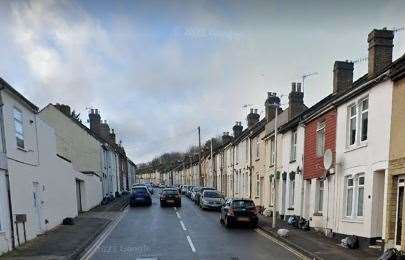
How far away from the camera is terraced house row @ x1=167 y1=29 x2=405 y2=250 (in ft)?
43.5

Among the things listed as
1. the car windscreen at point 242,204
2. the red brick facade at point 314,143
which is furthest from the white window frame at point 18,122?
the red brick facade at point 314,143

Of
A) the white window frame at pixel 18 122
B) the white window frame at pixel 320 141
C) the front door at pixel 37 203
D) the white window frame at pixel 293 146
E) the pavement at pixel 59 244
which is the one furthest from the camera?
the white window frame at pixel 293 146

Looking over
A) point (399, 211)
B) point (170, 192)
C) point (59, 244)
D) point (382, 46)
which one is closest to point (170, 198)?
point (170, 192)

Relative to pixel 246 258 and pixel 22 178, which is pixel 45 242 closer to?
pixel 22 178

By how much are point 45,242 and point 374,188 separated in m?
12.1

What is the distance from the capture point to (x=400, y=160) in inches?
502

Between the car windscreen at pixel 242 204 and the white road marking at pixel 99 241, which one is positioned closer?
the white road marking at pixel 99 241

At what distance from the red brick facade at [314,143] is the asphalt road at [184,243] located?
4285mm

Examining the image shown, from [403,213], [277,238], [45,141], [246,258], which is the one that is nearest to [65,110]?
[45,141]

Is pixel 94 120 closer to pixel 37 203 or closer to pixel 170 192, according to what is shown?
pixel 170 192

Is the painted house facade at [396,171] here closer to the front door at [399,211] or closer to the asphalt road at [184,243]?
the front door at [399,211]

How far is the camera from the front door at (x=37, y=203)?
1711cm

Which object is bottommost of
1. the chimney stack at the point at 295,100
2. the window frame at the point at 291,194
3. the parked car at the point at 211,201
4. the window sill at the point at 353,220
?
the window sill at the point at 353,220

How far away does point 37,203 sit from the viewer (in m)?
17.6
